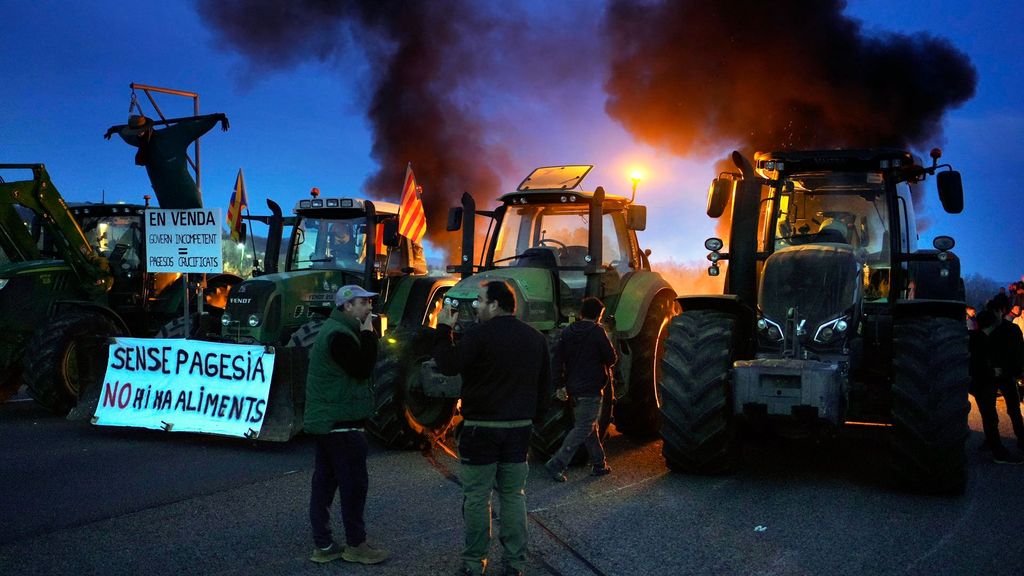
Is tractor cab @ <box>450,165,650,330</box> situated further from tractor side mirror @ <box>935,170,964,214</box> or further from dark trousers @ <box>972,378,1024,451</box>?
dark trousers @ <box>972,378,1024,451</box>

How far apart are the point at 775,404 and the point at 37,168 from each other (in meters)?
10.4

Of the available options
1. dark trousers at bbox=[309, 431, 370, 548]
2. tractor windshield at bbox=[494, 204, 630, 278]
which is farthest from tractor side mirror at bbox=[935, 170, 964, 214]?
dark trousers at bbox=[309, 431, 370, 548]

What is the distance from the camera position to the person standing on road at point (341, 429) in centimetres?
551

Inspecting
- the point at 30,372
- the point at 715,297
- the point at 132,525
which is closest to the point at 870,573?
the point at 715,297

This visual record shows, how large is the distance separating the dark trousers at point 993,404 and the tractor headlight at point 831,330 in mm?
2555

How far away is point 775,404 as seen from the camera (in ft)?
23.0

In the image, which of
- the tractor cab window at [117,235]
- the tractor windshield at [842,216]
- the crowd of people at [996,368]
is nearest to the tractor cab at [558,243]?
the tractor windshield at [842,216]

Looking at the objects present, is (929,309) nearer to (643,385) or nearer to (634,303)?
(634,303)

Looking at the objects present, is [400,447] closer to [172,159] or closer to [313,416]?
[313,416]

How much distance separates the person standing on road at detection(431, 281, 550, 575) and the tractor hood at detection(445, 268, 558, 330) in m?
3.58

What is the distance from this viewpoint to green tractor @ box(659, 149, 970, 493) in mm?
7074

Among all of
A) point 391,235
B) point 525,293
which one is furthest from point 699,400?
point 391,235

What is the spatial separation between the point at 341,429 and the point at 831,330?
4228 mm

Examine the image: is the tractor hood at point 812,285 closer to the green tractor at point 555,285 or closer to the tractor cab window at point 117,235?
the green tractor at point 555,285
